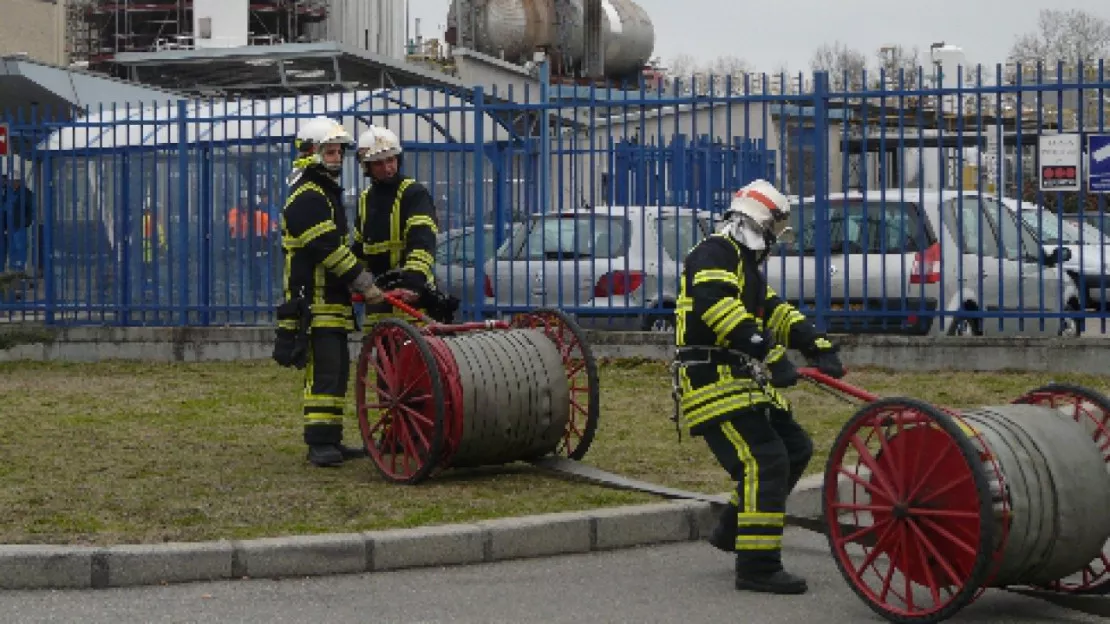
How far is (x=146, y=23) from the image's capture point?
5231 cm

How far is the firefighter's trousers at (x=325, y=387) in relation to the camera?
10555 millimetres

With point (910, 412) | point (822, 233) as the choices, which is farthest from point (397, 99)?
point (910, 412)

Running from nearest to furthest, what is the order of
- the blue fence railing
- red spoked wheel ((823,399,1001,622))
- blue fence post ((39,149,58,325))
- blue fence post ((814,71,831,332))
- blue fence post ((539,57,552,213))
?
red spoked wheel ((823,399,1001,622)), the blue fence railing, blue fence post ((814,71,831,332)), blue fence post ((539,57,552,213)), blue fence post ((39,149,58,325))

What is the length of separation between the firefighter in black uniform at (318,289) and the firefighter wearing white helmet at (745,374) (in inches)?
115

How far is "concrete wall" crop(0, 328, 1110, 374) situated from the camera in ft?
47.0

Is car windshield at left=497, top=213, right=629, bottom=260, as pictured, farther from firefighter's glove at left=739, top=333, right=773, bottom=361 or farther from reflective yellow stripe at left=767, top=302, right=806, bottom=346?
firefighter's glove at left=739, top=333, right=773, bottom=361

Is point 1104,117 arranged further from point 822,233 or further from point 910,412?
point 910,412

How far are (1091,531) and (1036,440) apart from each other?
0.39m

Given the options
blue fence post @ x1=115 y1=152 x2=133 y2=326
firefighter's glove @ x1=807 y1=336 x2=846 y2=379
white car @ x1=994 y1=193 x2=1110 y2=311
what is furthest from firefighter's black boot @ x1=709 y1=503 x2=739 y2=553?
blue fence post @ x1=115 y1=152 x2=133 y2=326

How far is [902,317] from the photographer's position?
15.0 m

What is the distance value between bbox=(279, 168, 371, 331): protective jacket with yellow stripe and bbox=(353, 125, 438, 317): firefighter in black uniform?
0.22m

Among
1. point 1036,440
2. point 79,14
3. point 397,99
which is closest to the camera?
point 1036,440

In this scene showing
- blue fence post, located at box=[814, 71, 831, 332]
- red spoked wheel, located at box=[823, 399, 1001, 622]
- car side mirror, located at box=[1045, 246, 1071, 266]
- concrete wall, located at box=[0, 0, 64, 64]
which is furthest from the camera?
concrete wall, located at box=[0, 0, 64, 64]

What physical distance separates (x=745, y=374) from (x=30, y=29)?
40043 mm
